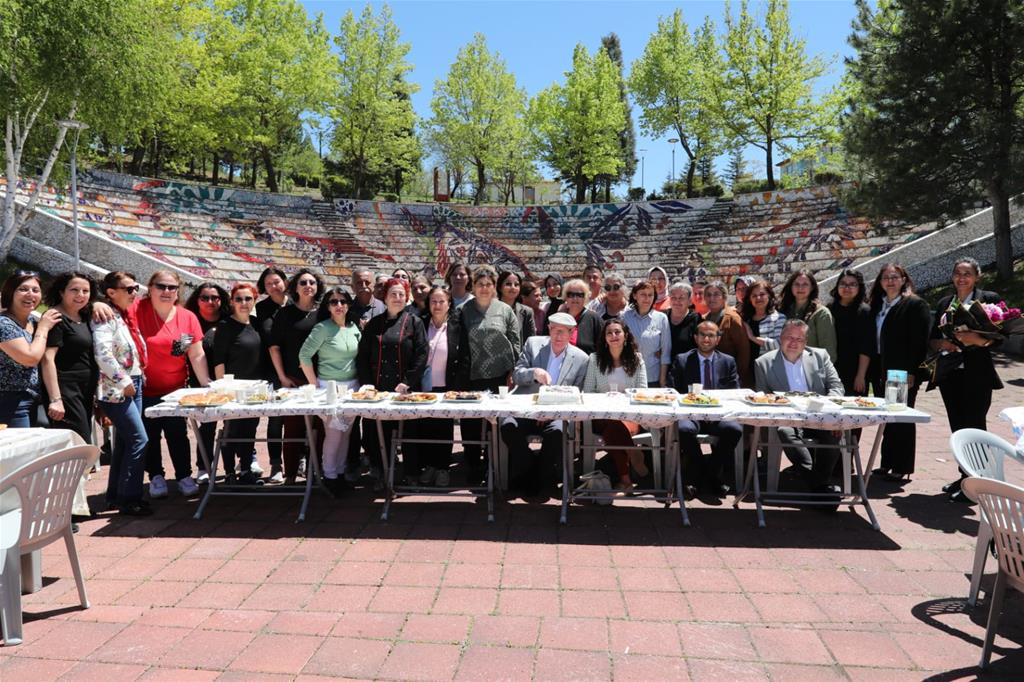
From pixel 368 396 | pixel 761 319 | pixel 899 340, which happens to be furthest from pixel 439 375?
pixel 899 340

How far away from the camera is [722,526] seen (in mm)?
4086

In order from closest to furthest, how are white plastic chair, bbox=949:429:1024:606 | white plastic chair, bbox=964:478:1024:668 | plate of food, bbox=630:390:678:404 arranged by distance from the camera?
white plastic chair, bbox=964:478:1024:668, white plastic chair, bbox=949:429:1024:606, plate of food, bbox=630:390:678:404

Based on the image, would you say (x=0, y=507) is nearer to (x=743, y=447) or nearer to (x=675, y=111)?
(x=743, y=447)

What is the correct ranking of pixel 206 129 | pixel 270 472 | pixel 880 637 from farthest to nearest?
pixel 206 129
pixel 270 472
pixel 880 637

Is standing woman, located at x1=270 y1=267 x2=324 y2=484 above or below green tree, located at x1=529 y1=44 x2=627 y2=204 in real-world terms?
below

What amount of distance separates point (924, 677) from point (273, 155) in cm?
3191

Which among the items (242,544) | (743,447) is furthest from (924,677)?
(242,544)

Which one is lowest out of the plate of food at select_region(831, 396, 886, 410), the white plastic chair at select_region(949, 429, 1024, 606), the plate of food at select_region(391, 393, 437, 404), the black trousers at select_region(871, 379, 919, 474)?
the black trousers at select_region(871, 379, 919, 474)

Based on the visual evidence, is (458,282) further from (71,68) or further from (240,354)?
(71,68)

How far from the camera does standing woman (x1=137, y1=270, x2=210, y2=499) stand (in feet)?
15.1

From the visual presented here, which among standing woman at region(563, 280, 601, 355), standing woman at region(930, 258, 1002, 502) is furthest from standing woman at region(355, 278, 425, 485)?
standing woman at region(930, 258, 1002, 502)

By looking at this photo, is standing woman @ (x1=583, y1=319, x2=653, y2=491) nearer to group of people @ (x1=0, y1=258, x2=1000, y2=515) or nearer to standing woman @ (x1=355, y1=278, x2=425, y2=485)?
group of people @ (x1=0, y1=258, x2=1000, y2=515)

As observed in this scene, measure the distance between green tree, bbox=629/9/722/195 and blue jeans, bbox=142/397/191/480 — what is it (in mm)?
26979

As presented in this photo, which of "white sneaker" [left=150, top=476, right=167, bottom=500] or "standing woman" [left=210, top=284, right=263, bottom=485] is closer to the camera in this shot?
"white sneaker" [left=150, top=476, right=167, bottom=500]
